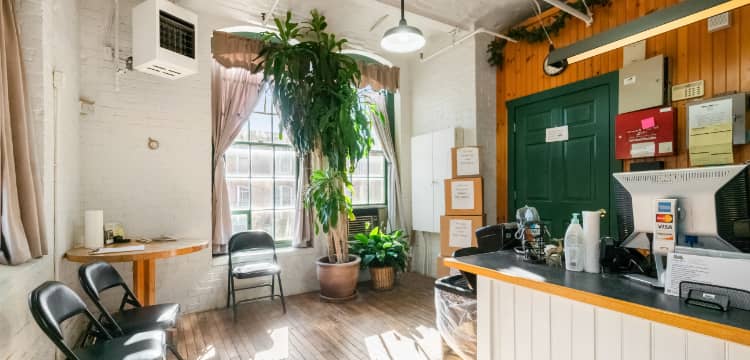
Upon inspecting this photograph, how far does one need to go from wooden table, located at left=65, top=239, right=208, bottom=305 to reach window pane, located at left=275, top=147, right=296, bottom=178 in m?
1.73

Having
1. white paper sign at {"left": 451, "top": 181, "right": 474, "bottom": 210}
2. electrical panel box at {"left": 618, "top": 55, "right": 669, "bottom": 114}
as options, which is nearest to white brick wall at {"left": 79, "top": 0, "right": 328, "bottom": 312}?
white paper sign at {"left": 451, "top": 181, "right": 474, "bottom": 210}

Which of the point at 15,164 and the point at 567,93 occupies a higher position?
the point at 567,93

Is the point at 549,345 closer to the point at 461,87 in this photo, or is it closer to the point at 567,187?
the point at 567,187

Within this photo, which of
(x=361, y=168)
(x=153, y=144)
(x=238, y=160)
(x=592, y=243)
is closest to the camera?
(x=592, y=243)

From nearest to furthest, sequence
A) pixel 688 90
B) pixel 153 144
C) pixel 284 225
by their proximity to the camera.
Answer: pixel 688 90 → pixel 153 144 → pixel 284 225

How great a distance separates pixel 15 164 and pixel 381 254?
3.53 metres

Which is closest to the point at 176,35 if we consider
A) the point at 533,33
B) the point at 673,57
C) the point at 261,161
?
the point at 261,161

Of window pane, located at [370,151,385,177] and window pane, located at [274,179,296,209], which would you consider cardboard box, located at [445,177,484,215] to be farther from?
window pane, located at [274,179,296,209]

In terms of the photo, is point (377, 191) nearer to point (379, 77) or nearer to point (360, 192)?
point (360, 192)

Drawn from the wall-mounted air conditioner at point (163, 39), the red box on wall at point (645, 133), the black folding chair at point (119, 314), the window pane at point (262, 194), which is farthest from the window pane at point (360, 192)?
the red box on wall at point (645, 133)

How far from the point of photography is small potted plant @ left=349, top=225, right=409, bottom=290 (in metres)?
4.63

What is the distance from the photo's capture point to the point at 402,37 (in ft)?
10.5

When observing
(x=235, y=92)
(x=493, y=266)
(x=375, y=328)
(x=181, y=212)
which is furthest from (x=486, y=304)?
(x=235, y=92)

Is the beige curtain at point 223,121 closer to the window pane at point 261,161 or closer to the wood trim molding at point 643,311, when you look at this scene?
the window pane at point 261,161
